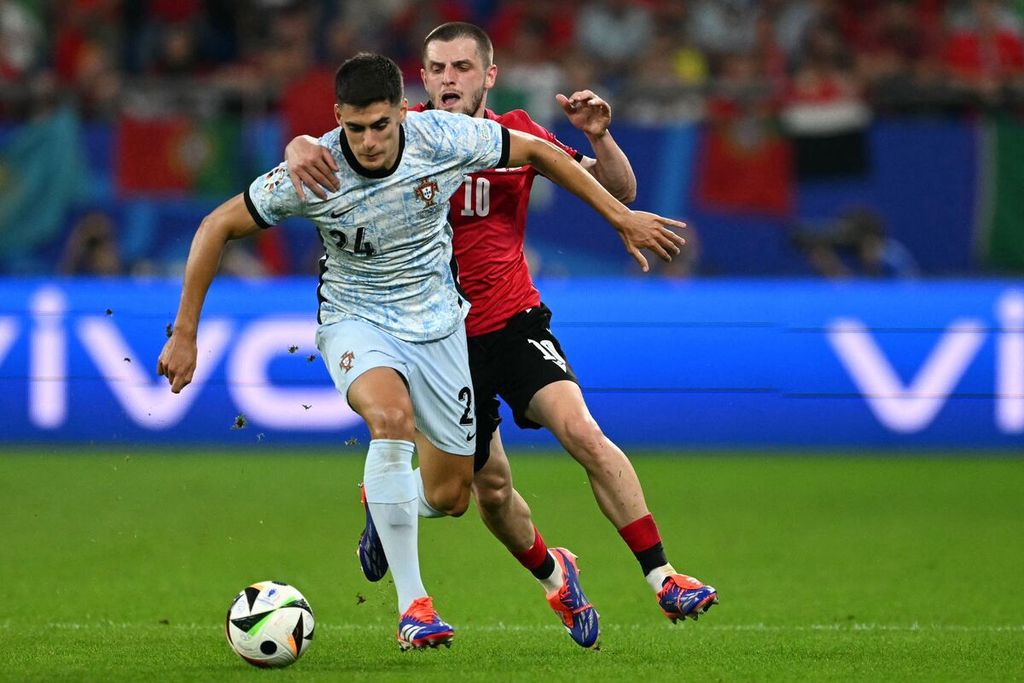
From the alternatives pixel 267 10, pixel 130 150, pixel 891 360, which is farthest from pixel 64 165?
pixel 891 360

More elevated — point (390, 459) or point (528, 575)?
point (390, 459)

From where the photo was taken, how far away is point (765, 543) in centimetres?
955

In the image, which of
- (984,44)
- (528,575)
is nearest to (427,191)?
(528,575)

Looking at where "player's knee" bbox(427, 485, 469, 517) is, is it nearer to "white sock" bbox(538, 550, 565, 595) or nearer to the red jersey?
"white sock" bbox(538, 550, 565, 595)

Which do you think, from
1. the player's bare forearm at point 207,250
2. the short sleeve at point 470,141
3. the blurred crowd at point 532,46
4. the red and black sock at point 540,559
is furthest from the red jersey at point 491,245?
the blurred crowd at point 532,46

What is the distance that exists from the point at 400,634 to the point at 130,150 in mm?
8842

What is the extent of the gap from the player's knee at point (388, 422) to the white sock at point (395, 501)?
0.02 metres

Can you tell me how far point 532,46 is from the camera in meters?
14.6

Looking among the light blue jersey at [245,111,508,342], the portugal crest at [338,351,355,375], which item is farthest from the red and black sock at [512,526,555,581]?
the portugal crest at [338,351,355,375]

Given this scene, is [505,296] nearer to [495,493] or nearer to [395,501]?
[495,493]

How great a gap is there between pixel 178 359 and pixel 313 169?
2.66 feet

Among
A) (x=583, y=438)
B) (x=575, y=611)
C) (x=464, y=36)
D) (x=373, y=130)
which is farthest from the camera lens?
(x=464, y=36)

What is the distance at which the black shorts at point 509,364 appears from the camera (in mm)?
6516

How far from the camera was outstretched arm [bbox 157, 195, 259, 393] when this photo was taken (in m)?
5.79
